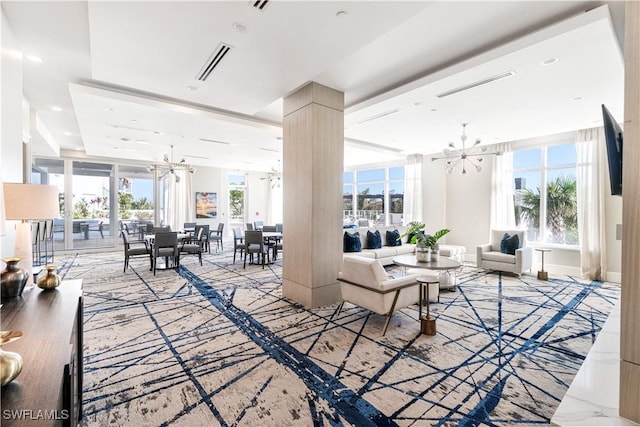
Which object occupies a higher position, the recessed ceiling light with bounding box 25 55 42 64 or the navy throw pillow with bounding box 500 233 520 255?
the recessed ceiling light with bounding box 25 55 42 64

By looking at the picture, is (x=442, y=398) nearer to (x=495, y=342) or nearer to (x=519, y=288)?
(x=495, y=342)

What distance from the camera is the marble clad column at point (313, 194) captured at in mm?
4238

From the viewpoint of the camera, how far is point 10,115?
10.2 feet

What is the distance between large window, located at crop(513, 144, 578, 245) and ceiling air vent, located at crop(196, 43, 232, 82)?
7.67 meters

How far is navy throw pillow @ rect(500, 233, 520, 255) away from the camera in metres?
6.56

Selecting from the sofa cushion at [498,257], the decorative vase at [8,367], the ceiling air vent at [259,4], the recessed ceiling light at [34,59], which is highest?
the recessed ceiling light at [34,59]

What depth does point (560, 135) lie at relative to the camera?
6898 millimetres

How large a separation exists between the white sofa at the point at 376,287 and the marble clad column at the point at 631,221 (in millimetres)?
2078

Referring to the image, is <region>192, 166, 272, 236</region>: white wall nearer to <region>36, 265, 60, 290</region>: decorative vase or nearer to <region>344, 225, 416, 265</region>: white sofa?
<region>344, 225, 416, 265</region>: white sofa

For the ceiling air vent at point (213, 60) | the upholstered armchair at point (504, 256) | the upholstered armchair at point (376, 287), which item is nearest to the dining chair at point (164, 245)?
the ceiling air vent at point (213, 60)

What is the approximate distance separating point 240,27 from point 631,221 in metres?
3.18

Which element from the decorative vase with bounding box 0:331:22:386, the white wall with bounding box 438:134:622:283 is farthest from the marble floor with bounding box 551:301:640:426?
the white wall with bounding box 438:134:622:283

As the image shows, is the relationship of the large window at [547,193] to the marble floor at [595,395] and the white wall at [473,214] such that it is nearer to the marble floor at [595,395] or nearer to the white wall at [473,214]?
the white wall at [473,214]

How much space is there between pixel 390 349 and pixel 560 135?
706 cm
